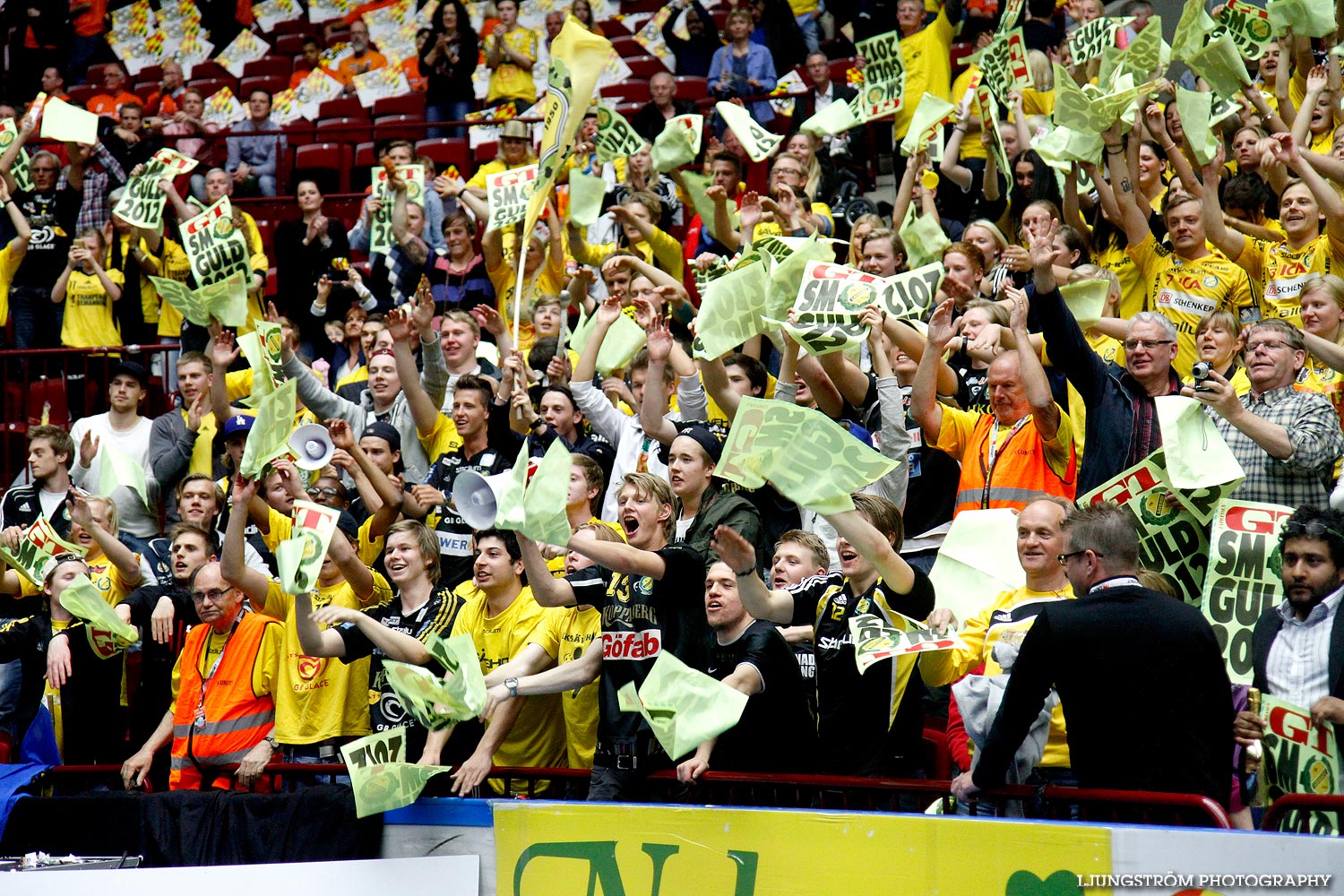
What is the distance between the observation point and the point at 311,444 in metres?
7.15

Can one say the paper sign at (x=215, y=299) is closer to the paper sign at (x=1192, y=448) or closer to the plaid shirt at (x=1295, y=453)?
the paper sign at (x=1192, y=448)

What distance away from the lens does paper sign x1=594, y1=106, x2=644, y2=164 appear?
9.87 metres

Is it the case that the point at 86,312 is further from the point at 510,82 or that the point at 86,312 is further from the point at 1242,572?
the point at 1242,572

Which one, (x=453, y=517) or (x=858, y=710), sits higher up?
(x=858, y=710)

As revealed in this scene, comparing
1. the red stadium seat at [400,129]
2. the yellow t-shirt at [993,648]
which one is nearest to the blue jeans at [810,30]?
the red stadium seat at [400,129]

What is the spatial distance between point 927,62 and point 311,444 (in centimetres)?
634

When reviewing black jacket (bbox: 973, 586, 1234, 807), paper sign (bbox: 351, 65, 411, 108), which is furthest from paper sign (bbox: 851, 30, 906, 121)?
paper sign (bbox: 351, 65, 411, 108)

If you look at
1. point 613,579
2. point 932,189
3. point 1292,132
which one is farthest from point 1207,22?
point 613,579

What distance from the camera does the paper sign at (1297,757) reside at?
13.8 ft

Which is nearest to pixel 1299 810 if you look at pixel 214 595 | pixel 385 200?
pixel 214 595

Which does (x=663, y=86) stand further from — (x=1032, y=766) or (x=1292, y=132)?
(x=1032, y=766)

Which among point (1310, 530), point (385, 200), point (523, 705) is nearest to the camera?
point (1310, 530)

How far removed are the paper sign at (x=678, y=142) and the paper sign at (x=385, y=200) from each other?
1.93 meters

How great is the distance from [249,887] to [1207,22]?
6.24 meters
